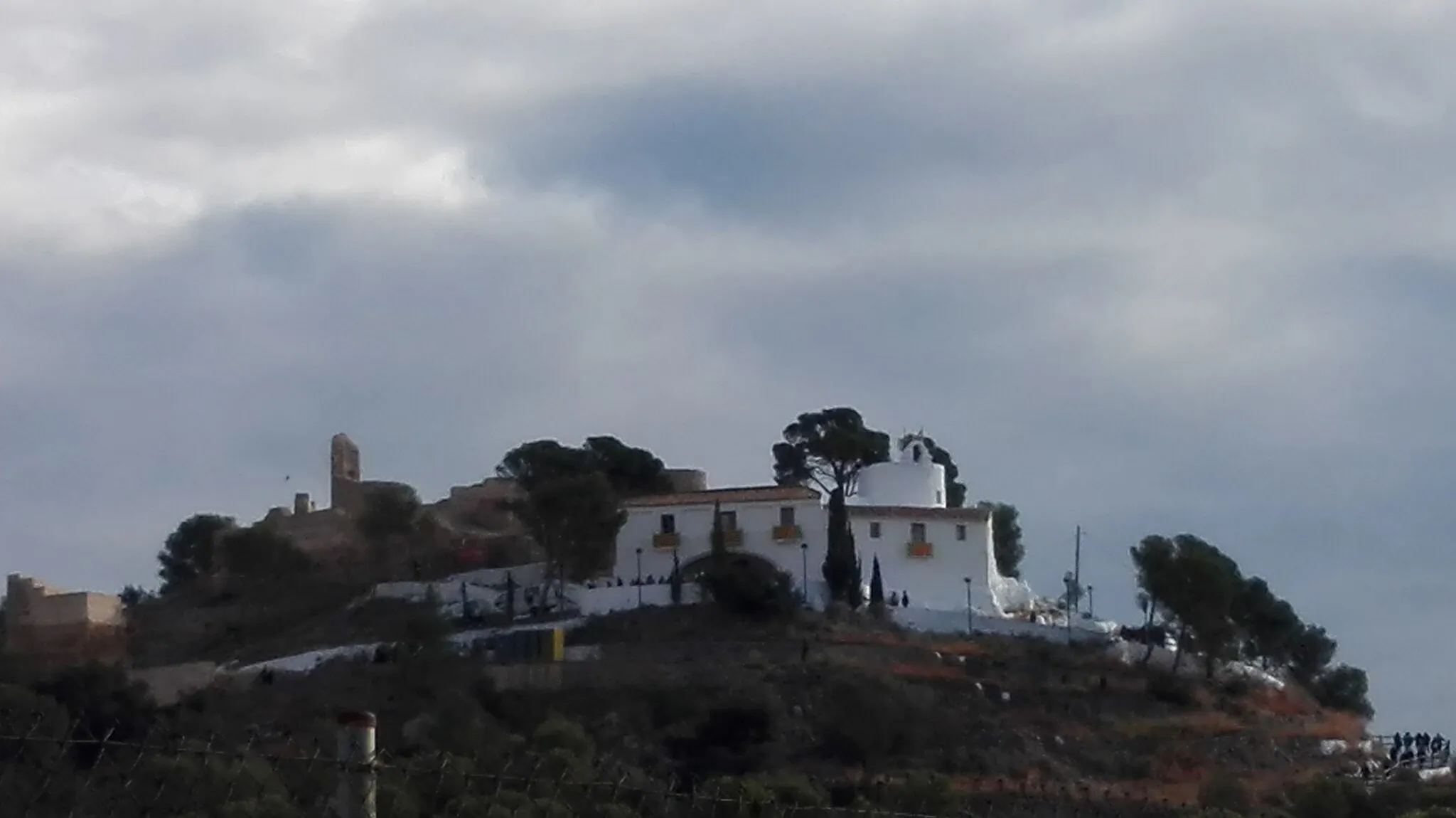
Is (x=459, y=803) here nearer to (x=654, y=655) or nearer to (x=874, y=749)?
(x=874, y=749)

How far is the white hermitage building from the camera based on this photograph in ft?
159

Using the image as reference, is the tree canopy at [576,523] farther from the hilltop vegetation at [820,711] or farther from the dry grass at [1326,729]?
the dry grass at [1326,729]

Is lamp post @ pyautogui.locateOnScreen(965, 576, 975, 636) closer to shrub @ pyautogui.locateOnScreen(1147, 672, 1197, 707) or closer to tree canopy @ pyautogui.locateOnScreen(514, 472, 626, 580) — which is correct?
shrub @ pyautogui.locateOnScreen(1147, 672, 1197, 707)

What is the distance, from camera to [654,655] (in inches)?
1721

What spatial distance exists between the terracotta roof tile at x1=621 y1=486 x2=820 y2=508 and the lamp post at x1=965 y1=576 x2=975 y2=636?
3.82 m

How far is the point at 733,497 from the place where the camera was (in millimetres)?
49562

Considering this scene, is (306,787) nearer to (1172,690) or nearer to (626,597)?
(1172,690)

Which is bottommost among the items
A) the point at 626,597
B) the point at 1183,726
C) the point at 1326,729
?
the point at 1326,729

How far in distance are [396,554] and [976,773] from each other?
20619mm

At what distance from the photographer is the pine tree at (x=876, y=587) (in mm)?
47438

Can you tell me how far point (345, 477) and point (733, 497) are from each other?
1337 cm

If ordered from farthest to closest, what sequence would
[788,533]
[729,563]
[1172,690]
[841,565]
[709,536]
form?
1. [709,536]
2. [788,533]
3. [729,563]
4. [841,565]
5. [1172,690]

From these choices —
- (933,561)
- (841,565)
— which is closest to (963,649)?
(841,565)

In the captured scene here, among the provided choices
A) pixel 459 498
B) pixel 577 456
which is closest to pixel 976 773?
pixel 577 456
